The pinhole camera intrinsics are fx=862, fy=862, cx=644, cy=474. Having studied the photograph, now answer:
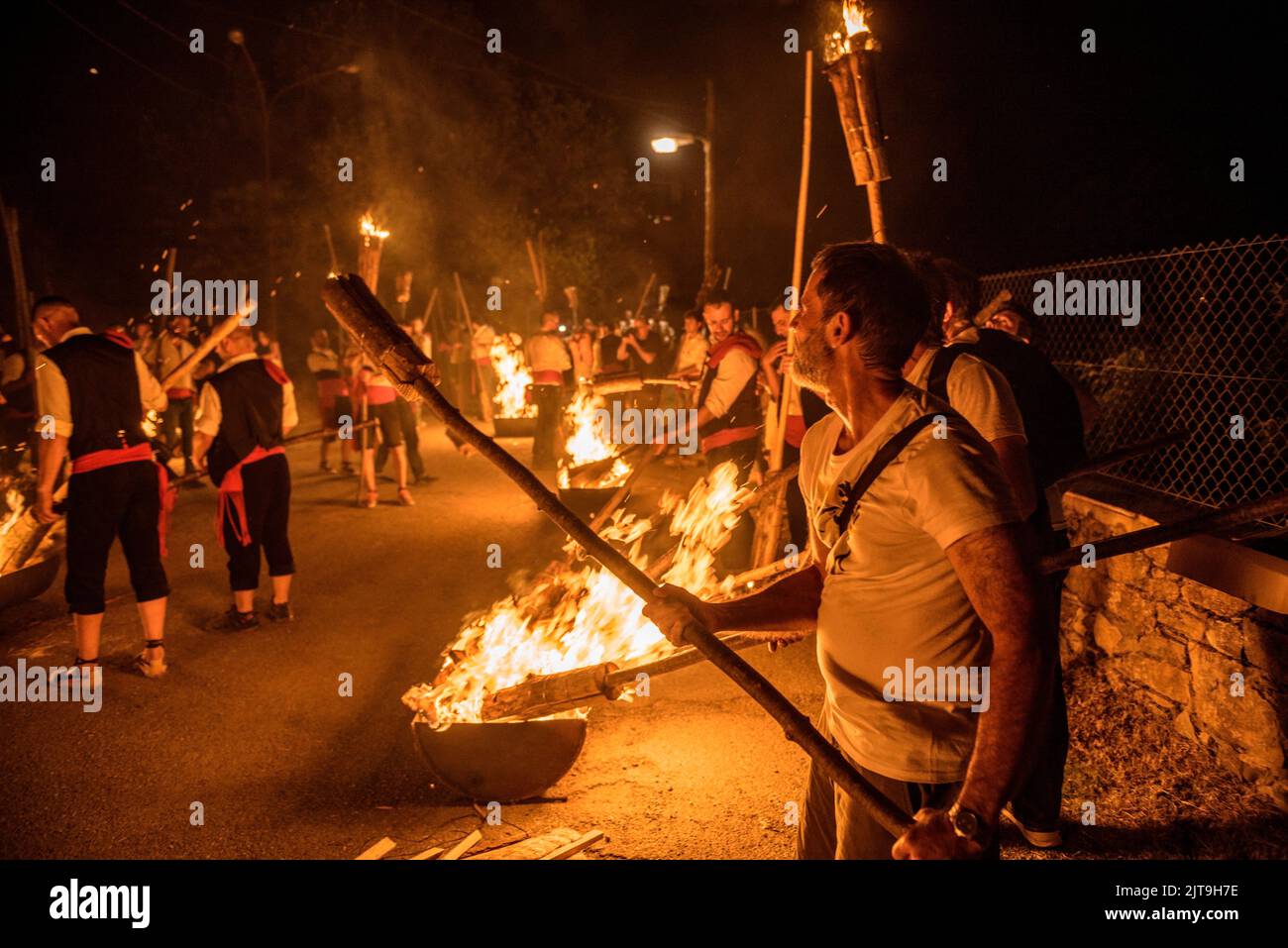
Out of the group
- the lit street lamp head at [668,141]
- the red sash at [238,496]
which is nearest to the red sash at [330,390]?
the red sash at [238,496]

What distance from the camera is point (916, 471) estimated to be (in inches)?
73.5

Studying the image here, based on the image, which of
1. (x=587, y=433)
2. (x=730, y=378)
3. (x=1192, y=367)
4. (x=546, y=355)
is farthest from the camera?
(x=546, y=355)

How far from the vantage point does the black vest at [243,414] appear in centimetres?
662

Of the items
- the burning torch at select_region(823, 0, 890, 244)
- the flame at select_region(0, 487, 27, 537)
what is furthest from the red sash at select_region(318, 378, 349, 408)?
the burning torch at select_region(823, 0, 890, 244)

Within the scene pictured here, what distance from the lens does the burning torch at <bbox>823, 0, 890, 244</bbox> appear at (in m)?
4.68

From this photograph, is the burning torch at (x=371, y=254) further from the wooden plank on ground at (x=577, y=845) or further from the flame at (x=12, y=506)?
the wooden plank on ground at (x=577, y=845)

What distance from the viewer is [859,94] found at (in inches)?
187

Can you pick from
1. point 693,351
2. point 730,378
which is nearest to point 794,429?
point 730,378

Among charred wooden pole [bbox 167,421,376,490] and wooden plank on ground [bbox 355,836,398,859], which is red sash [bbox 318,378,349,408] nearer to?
charred wooden pole [bbox 167,421,376,490]

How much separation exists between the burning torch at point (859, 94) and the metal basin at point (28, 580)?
6.66m

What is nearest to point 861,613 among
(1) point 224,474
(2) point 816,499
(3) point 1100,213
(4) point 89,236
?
(2) point 816,499

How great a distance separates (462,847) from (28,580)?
5071 millimetres

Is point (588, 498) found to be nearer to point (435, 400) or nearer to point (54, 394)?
point (54, 394)
